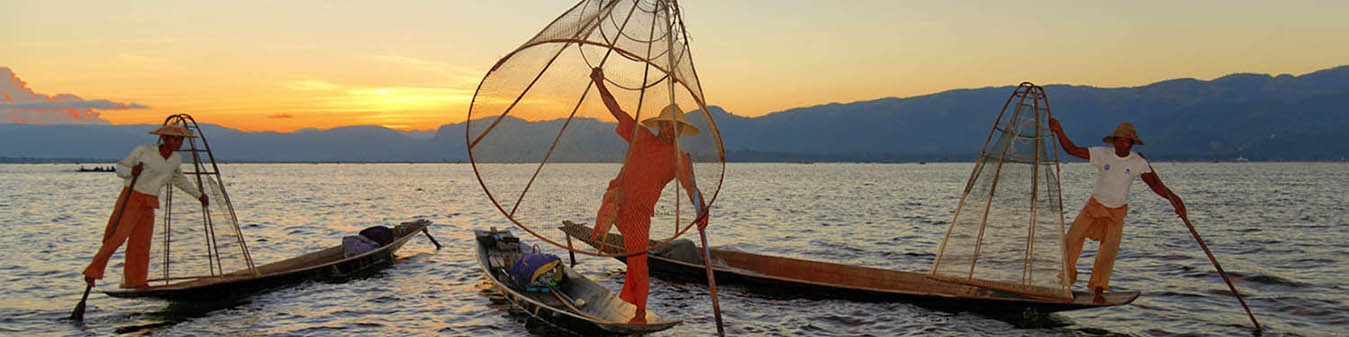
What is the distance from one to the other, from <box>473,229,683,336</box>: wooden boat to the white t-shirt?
495cm

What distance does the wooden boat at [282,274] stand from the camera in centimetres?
1034

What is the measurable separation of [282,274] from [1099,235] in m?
10.9

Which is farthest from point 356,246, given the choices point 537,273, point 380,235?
point 537,273

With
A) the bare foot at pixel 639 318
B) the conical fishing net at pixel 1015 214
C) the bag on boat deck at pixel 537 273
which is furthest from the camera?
the bag on boat deck at pixel 537 273

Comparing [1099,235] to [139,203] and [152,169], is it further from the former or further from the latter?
[139,203]

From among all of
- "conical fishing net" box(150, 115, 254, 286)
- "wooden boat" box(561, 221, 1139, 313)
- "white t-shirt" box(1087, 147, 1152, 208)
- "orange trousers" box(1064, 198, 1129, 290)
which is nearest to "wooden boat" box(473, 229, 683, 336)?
"wooden boat" box(561, 221, 1139, 313)

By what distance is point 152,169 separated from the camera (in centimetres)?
991

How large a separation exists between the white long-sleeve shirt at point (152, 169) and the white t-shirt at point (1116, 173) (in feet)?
35.2

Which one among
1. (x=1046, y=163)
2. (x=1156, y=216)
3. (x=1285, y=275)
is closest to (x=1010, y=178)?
(x=1046, y=163)

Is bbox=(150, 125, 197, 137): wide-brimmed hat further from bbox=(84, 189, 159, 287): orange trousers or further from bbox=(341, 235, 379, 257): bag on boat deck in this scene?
bbox=(341, 235, 379, 257): bag on boat deck

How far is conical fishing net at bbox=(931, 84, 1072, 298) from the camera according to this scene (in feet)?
31.2

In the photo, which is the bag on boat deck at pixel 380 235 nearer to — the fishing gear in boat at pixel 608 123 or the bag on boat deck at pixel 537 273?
the bag on boat deck at pixel 537 273

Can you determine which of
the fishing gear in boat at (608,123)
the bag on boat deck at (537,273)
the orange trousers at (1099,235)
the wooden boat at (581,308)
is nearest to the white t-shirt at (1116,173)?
the orange trousers at (1099,235)

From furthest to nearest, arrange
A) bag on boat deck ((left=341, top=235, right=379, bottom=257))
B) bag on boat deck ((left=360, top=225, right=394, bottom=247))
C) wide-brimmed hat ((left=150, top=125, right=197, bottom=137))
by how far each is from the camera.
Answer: bag on boat deck ((left=360, top=225, right=394, bottom=247)) < bag on boat deck ((left=341, top=235, right=379, bottom=257)) < wide-brimmed hat ((left=150, top=125, right=197, bottom=137))
